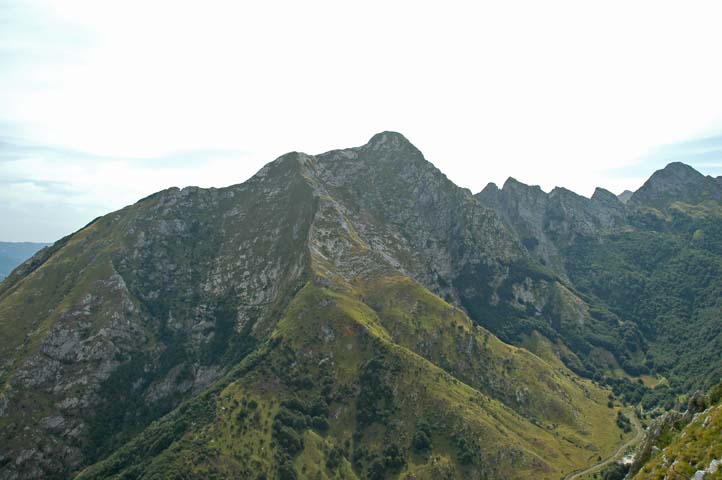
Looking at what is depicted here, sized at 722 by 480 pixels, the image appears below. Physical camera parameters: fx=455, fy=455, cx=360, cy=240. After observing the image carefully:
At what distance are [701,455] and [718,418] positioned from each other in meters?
8.54

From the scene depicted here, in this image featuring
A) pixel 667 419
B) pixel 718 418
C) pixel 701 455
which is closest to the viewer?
pixel 701 455

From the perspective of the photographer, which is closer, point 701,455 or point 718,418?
point 701,455

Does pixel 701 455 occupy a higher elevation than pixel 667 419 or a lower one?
higher

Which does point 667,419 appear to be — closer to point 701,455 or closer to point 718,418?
point 718,418

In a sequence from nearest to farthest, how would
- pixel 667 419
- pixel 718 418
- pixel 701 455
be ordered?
1. pixel 701 455
2. pixel 718 418
3. pixel 667 419

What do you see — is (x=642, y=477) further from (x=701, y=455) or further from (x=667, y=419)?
(x=667, y=419)

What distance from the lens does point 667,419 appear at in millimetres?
91688

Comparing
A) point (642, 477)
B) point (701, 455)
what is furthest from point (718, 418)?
point (642, 477)

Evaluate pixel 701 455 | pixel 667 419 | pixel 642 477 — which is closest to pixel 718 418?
pixel 701 455

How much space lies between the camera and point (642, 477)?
224ft

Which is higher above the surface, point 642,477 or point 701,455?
point 701,455

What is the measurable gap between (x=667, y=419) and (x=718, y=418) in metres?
28.7

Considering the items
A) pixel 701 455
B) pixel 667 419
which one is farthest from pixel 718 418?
pixel 667 419

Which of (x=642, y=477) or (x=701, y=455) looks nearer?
(x=701, y=455)
